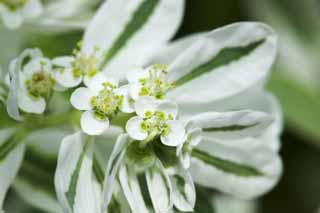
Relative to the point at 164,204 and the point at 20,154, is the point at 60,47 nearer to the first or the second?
the point at 20,154

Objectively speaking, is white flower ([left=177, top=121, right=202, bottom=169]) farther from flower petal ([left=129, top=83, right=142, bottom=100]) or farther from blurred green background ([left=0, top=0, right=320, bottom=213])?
blurred green background ([left=0, top=0, right=320, bottom=213])

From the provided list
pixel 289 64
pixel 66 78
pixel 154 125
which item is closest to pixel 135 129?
pixel 154 125

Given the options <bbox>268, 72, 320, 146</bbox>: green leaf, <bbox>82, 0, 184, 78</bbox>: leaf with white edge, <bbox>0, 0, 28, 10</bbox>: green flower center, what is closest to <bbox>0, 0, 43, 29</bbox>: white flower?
<bbox>0, 0, 28, 10</bbox>: green flower center

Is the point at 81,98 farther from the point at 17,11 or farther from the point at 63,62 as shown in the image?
the point at 17,11

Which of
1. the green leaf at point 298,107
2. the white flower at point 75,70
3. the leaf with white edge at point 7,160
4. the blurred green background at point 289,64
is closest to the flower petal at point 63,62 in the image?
the white flower at point 75,70

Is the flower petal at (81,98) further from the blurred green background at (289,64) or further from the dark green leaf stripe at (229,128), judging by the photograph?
the blurred green background at (289,64)
